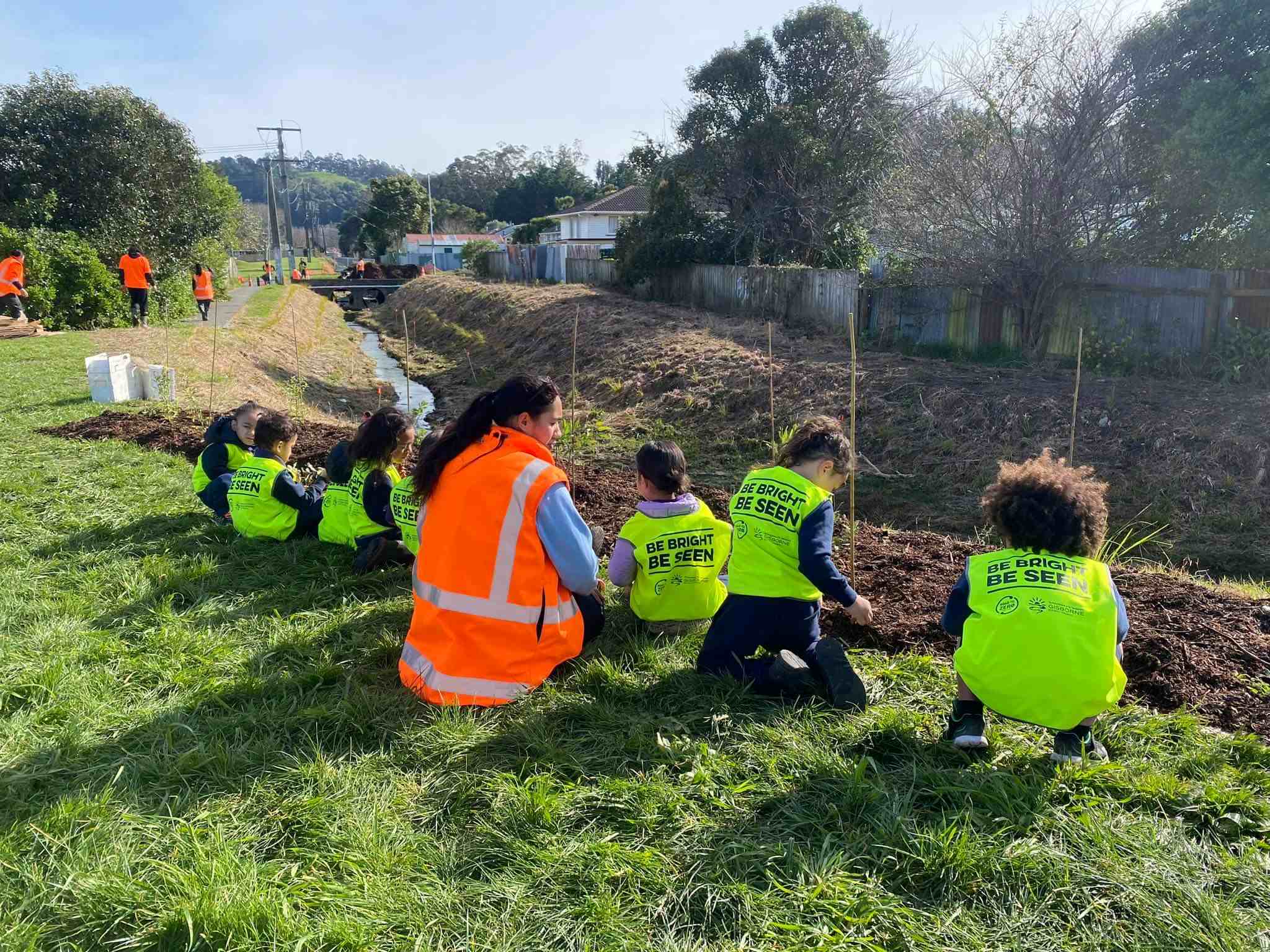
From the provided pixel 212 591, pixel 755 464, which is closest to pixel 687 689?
pixel 212 591

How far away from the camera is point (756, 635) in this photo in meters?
3.71

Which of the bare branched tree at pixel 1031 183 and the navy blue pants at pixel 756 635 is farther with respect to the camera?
the bare branched tree at pixel 1031 183

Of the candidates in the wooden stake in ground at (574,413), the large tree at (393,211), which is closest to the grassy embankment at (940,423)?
the wooden stake in ground at (574,413)

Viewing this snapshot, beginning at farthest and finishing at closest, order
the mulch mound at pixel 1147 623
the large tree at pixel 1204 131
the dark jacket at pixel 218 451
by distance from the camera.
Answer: the large tree at pixel 1204 131
the dark jacket at pixel 218 451
the mulch mound at pixel 1147 623

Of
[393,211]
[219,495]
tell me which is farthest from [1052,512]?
[393,211]

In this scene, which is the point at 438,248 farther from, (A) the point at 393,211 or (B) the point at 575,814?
(B) the point at 575,814

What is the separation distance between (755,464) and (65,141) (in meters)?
21.7

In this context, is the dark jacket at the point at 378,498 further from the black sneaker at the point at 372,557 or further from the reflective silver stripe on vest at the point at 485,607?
the reflective silver stripe on vest at the point at 485,607

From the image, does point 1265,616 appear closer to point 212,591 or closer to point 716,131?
point 212,591

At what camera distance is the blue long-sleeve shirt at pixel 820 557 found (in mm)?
3494

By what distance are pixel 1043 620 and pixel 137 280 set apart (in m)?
20.7

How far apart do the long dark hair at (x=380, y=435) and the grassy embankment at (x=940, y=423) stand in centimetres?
539

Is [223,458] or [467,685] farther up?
[223,458]

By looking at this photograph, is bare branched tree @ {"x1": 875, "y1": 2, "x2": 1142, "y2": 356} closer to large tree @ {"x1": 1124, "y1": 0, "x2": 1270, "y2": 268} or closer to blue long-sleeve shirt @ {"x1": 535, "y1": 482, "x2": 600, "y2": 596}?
large tree @ {"x1": 1124, "y1": 0, "x2": 1270, "y2": 268}
